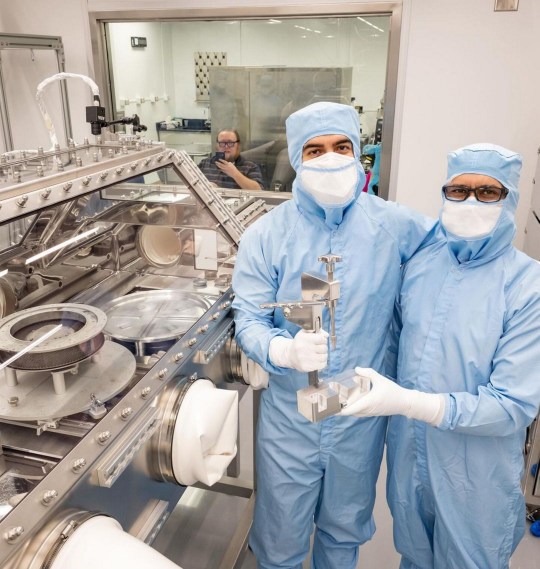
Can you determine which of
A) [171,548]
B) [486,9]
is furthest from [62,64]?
[171,548]

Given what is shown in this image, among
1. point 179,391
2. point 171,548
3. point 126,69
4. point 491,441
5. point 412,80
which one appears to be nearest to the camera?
point 179,391

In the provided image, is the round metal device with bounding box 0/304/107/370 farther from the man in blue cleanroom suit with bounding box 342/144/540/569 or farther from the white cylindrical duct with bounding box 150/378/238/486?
the man in blue cleanroom suit with bounding box 342/144/540/569

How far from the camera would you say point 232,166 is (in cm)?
315

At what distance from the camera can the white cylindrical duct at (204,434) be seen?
104 centimetres

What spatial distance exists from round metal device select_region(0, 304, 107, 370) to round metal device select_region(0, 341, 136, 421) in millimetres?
31

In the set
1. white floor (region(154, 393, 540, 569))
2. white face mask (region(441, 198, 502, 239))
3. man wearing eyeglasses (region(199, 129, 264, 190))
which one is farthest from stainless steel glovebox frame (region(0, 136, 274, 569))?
man wearing eyeglasses (region(199, 129, 264, 190))

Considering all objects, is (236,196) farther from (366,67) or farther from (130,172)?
(366,67)

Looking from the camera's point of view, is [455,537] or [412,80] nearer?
[455,537]

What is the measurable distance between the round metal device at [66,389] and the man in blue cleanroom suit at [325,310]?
0.35 metres

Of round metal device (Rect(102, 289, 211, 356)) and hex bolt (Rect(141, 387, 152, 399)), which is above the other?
round metal device (Rect(102, 289, 211, 356))

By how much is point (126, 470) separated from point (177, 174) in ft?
2.76

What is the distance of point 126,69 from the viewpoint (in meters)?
3.51

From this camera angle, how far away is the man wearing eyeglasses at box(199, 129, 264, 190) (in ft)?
10.2

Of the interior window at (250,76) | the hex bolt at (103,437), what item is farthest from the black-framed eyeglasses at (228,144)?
the hex bolt at (103,437)
